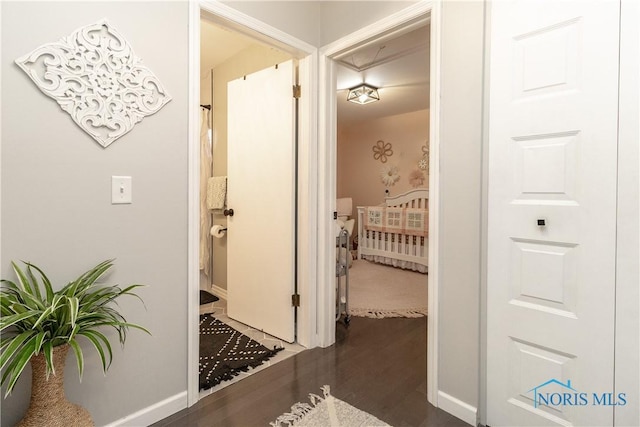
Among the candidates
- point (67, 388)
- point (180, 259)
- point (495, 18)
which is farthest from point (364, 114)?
point (67, 388)

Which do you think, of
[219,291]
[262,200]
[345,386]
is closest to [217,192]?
[262,200]

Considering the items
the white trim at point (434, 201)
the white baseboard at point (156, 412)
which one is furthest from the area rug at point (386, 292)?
the white baseboard at point (156, 412)

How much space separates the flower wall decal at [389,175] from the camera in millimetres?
6469

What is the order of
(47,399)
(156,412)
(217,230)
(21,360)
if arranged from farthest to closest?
(217,230), (156,412), (47,399), (21,360)

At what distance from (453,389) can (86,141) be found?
203 centimetres

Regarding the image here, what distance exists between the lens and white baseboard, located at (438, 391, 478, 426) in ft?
5.19

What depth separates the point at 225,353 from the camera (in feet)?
7.49

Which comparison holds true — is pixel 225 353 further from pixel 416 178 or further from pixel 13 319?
pixel 416 178

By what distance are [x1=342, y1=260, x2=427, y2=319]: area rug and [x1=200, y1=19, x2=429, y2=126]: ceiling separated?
2.22 meters

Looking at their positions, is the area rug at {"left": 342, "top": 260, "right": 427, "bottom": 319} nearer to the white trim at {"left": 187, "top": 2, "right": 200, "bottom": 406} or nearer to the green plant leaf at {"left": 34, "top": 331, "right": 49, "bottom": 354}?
the white trim at {"left": 187, "top": 2, "right": 200, "bottom": 406}

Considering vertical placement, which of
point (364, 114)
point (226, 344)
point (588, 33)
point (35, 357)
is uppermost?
point (364, 114)

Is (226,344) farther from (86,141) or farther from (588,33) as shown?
(588,33)

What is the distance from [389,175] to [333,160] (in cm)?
440

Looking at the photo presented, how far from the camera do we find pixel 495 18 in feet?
4.95
